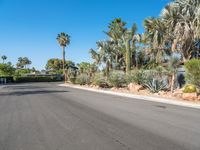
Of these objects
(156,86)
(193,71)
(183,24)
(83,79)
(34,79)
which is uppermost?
(183,24)

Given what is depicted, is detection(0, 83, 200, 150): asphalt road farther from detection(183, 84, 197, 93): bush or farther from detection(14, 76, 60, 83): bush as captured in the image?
detection(14, 76, 60, 83): bush

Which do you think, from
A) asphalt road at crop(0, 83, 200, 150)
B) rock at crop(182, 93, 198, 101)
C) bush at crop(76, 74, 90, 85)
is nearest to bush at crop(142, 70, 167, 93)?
rock at crop(182, 93, 198, 101)

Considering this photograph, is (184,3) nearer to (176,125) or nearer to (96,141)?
(176,125)

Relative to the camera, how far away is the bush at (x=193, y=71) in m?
15.2

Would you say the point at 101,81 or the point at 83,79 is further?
the point at 83,79

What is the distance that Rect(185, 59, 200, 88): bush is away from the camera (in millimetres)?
15234

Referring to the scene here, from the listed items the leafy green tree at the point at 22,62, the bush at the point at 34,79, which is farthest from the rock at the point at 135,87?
the leafy green tree at the point at 22,62

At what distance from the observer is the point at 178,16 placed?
2653 centimetres

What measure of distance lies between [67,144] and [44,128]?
2023mm

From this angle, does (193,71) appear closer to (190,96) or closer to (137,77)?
(190,96)

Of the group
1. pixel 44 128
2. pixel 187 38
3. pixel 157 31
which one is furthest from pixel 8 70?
pixel 44 128

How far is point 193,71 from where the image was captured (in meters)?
15.5

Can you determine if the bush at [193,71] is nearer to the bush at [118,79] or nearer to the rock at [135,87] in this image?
the rock at [135,87]

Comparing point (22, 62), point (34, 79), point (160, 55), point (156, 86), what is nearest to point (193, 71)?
point (156, 86)
